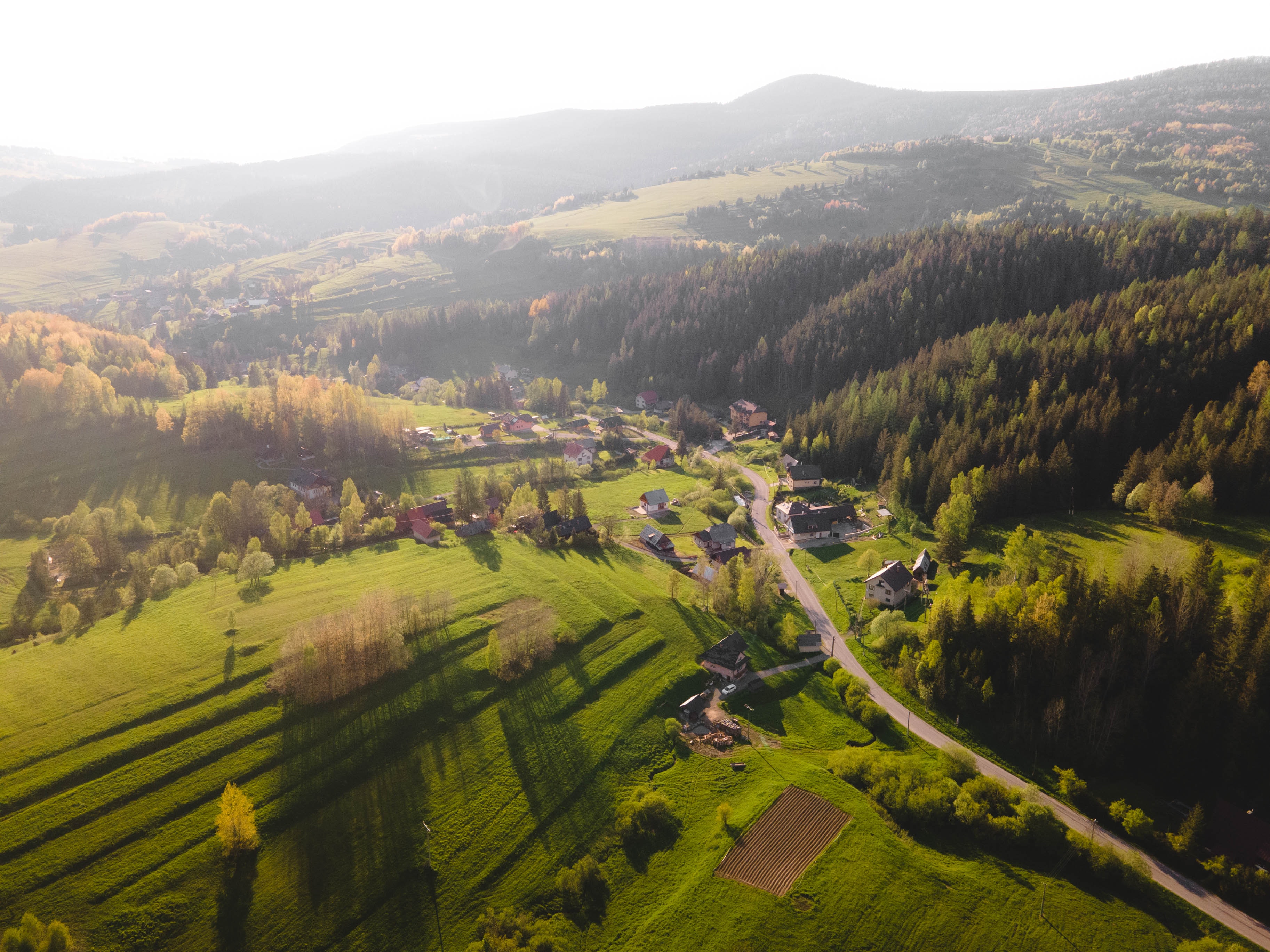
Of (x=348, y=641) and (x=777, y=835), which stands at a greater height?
(x=348, y=641)

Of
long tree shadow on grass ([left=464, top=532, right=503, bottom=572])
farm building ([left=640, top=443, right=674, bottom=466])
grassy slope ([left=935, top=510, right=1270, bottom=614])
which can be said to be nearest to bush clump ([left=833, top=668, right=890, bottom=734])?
grassy slope ([left=935, top=510, right=1270, bottom=614])

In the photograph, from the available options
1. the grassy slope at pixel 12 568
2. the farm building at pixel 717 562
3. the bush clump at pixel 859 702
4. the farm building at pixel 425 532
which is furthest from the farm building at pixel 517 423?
the bush clump at pixel 859 702

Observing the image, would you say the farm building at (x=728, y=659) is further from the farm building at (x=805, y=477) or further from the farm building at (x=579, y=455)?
the farm building at (x=579, y=455)

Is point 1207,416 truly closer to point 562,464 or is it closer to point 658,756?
point 658,756

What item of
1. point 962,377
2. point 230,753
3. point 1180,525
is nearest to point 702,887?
point 230,753

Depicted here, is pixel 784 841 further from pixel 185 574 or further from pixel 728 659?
pixel 185 574

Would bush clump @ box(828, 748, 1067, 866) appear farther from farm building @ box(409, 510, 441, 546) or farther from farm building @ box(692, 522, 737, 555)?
farm building @ box(409, 510, 441, 546)

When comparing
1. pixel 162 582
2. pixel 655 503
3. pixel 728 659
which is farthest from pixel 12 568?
pixel 728 659

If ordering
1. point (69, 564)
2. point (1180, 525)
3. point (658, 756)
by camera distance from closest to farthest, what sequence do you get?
point (658, 756)
point (1180, 525)
point (69, 564)
